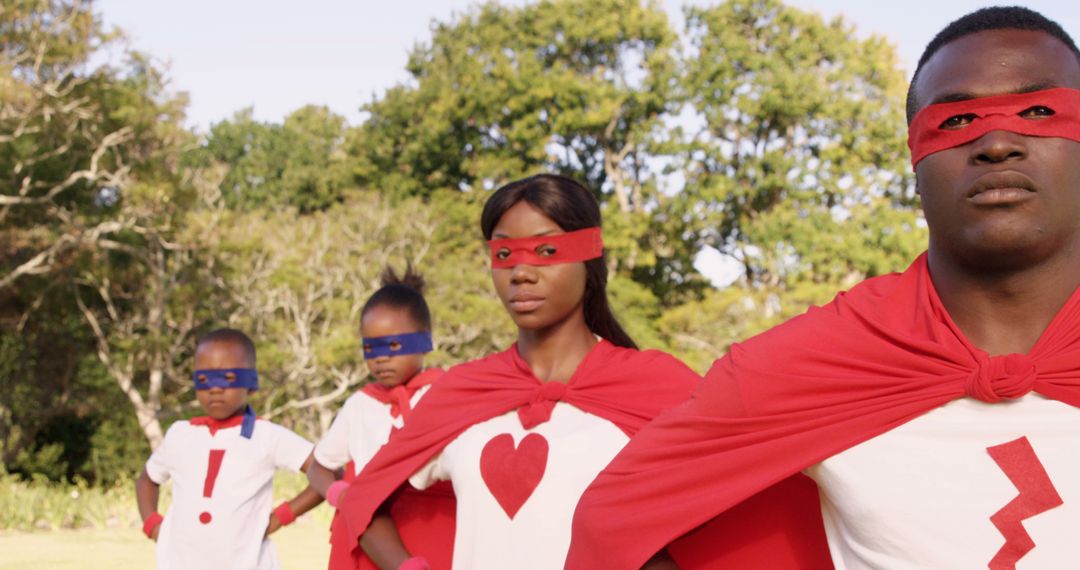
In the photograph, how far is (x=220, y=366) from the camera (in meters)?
7.95

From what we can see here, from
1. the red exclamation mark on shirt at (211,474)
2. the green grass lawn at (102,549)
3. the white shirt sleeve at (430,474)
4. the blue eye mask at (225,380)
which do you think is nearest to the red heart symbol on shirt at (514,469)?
the white shirt sleeve at (430,474)

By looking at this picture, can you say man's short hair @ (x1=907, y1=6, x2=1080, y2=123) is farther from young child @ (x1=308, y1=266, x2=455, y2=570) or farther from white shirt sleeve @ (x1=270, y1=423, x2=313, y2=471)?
white shirt sleeve @ (x1=270, y1=423, x2=313, y2=471)

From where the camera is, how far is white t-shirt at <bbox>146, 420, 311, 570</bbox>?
754 centimetres

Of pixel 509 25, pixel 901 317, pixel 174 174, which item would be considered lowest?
pixel 901 317

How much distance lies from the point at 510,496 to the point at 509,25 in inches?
1434

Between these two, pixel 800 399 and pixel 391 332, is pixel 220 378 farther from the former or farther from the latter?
pixel 800 399

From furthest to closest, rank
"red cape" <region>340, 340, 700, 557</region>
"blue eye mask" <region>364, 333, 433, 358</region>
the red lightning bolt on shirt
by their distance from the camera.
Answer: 1. "blue eye mask" <region>364, 333, 433, 358</region>
2. "red cape" <region>340, 340, 700, 557</region>
3. the red lightning bolt on shirt

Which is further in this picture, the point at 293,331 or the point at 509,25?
the point at 509,25

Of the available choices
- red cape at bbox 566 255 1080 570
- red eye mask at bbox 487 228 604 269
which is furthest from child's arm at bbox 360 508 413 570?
red cape at bbox 566 255 1080 570

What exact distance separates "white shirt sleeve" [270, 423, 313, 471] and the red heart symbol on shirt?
4124mm

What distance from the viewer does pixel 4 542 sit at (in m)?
15.8

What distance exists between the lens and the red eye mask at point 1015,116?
2248mm

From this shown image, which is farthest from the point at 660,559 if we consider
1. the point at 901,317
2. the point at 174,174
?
the point at 174,174

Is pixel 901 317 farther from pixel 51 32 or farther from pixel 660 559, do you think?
pixel 51 32
